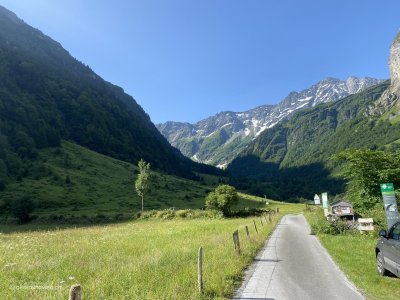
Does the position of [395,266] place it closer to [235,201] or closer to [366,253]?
[366,253]

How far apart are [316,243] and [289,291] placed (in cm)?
1654

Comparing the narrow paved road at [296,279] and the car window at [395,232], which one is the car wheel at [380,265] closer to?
the car window at [395,232]

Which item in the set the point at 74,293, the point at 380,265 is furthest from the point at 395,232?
the point at 74,293

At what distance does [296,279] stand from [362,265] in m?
4.94

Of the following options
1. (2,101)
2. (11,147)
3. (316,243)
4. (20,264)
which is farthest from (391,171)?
(2,101)

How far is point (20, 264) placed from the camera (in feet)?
55.5

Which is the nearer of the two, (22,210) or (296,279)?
(296,279)

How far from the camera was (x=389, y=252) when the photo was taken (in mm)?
14367

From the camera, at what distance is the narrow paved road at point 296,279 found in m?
12.8

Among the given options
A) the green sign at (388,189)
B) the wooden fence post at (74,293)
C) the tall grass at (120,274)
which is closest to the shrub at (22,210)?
the tall grass at (120,274)

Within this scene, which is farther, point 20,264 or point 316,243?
point 316,243

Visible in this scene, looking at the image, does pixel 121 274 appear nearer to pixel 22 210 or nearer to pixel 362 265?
pixel 362 265

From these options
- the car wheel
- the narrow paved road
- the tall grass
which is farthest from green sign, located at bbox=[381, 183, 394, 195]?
the tall grass

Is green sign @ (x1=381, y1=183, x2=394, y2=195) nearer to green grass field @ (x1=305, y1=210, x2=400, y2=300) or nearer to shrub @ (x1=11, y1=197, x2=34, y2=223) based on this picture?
green grass field @ (x1=305, y1=210, x2=400, y2=300)
